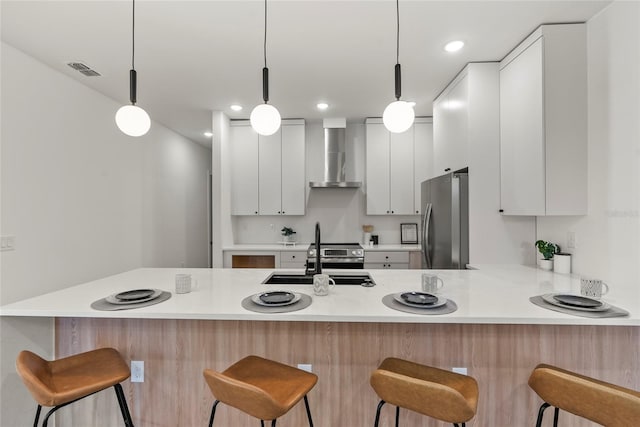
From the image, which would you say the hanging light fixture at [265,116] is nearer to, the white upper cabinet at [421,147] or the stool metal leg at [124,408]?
the stool metal leg at [124,408]

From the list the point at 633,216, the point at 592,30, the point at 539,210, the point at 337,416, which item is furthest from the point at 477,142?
the point at 337,416

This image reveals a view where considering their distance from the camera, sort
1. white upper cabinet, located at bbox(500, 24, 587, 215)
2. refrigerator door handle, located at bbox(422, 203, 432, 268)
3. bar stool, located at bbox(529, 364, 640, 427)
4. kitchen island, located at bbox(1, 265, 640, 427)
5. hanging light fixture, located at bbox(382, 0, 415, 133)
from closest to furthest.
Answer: bar stool, located at bbox(529, 364, 640, 427), kitchen island, located at bbox(1, 265, 640, 427), hanging light fixture, located at bbox(382, 0, 415, 133), white upper cabinet, located at bbox(500, 24, 587, 215), refrigerator door handle, located at bbox(422, 203, 432, 268)

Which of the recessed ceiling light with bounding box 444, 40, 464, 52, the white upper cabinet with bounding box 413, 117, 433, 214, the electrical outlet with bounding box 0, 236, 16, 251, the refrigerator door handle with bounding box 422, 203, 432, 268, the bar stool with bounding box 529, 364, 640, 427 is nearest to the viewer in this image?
the bar stool with bounding box 529, 364, 640, 427

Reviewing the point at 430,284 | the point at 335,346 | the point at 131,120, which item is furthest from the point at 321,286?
the point at 131,120

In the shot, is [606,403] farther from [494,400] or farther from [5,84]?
[5,84]

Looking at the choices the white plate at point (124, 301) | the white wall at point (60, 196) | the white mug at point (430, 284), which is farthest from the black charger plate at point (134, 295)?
the white mug at point (430, 284)

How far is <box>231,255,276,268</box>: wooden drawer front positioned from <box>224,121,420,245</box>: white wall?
61 cm

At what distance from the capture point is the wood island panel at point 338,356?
4.89 ft

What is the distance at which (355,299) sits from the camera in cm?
158

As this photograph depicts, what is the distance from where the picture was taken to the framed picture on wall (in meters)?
4.24

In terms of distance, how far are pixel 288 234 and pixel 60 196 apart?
2.55 metres

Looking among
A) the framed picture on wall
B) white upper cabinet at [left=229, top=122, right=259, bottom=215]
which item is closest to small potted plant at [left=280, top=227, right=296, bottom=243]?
white upper cabinet at [left=229, top=122, right=259, bottom=215]

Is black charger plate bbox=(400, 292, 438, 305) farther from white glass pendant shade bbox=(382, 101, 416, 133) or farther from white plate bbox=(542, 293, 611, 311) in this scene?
white glass pendant shade bbox=(382, 101, 416, 133)

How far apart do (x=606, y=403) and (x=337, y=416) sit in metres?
1.15
